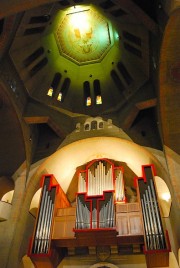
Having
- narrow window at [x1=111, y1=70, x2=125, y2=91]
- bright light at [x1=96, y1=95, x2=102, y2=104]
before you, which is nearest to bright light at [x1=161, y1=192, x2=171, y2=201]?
narrow window at [x1=111, y1=70, x2=125, y2=91]

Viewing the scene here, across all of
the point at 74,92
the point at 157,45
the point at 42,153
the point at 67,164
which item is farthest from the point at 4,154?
the point at 157,45

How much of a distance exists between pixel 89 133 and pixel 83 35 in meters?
4.70

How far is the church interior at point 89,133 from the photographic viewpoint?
8328 mm

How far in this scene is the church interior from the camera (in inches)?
328

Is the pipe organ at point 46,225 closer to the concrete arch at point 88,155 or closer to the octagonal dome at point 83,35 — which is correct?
the concrete arch at point 88,155

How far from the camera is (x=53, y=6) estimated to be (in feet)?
35.6

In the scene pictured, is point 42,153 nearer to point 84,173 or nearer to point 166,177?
point 84,173

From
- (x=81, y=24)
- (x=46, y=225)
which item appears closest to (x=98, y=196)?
(x=46, y=225)

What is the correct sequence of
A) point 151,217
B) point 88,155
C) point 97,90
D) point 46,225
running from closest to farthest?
point 151,217
point 46,225
point 88,155
point 97,90

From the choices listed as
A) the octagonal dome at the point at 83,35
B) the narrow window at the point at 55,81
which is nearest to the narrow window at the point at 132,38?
the octagonal dome at the point at 83,35

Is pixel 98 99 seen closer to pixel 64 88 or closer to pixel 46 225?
pixel 64 88

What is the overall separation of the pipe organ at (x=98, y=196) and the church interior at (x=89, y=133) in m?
0.04

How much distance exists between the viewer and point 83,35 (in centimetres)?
1252

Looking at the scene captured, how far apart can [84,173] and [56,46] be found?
6.27 m
